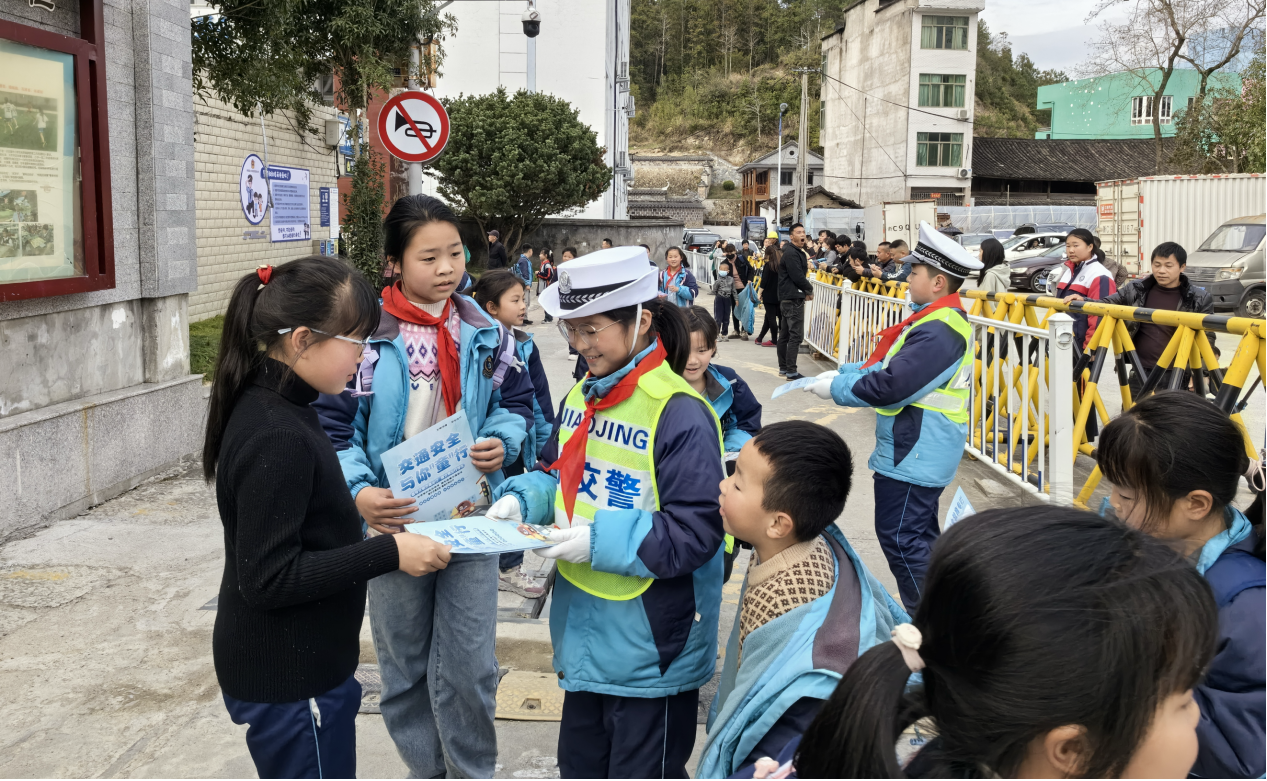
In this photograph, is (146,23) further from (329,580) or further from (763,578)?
(763,578)

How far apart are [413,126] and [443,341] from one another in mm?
5524

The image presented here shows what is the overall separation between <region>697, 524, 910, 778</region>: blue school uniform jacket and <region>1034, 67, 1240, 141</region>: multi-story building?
59.1m

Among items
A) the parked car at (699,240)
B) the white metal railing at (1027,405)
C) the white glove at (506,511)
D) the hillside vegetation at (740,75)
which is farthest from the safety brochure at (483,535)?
the hillside vegetation at (740,75)

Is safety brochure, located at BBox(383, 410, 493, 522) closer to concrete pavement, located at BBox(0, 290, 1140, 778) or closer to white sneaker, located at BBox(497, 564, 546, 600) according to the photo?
concrete pavement, located at BBox(0, 290, 1140, 778)

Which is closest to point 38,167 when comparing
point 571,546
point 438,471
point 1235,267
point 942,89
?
point 438,471

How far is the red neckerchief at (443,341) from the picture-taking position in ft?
9.45

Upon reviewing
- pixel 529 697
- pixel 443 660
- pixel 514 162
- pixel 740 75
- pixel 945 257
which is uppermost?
pixel 740 75

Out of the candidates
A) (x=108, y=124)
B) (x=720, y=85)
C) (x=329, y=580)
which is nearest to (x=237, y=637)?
(x=329, y=580)

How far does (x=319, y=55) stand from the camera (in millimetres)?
11281

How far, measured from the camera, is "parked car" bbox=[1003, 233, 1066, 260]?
26.5 meters

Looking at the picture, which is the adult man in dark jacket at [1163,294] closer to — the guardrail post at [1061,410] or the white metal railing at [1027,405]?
the white metal railing at [1027,405]

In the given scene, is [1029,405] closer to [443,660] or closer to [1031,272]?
[443,660]

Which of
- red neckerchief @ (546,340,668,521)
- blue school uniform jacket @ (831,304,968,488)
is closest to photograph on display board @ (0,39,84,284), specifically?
red neckerchief @ (546,340,668,521)

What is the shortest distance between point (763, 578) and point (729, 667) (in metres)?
0.28
